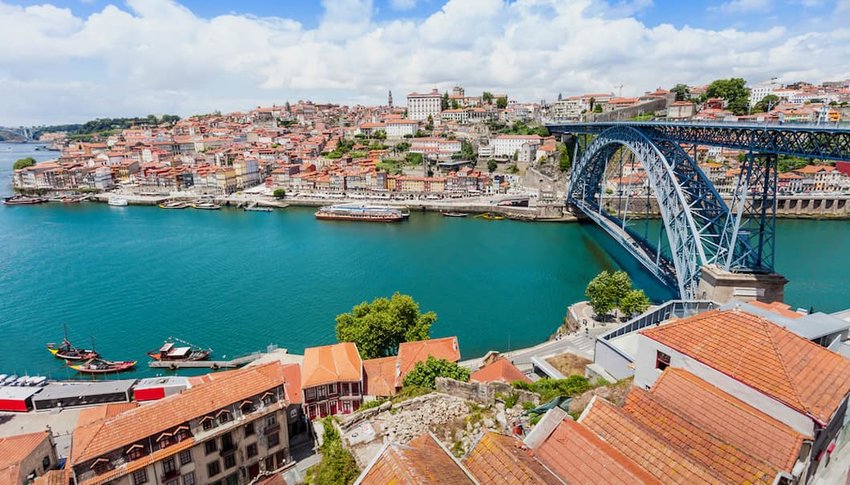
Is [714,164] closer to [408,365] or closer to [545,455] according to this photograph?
[408,365]

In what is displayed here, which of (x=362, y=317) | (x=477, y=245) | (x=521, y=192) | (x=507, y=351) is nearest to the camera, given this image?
(x=362, y=317)

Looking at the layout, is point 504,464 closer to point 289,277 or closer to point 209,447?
point 209,447

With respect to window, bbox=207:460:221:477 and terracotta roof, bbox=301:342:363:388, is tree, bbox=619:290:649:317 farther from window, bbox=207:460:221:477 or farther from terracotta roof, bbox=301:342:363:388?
window, bbox=207:460:221:477

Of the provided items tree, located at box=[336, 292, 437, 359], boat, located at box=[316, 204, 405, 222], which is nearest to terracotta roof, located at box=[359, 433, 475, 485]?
tree, located at box=[336, 292, 437, 359]

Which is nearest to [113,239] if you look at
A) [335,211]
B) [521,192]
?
[335,211]

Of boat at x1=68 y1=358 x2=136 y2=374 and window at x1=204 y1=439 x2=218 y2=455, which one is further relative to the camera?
boat at x1=68 y1=358 x2=136 y2=374

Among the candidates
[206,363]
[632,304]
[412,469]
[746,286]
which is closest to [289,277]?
[206,363]
